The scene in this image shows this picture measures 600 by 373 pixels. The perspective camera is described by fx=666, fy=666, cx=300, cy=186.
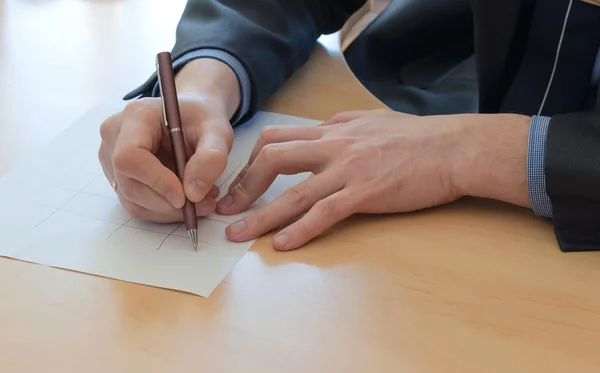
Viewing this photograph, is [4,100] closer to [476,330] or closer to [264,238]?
[264,238]

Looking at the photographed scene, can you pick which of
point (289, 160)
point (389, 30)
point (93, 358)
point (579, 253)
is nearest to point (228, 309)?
point (93, 358)

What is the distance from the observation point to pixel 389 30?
1247 millimetres

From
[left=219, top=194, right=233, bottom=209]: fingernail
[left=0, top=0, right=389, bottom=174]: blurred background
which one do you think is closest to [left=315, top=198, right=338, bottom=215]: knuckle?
[left=219, top=194, right=233, bottom=209]: fingernail

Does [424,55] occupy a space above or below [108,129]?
below

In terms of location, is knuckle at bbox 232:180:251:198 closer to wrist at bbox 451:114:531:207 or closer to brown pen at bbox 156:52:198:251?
brown pen at bbox 156:52:198:251

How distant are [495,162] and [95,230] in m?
0.46

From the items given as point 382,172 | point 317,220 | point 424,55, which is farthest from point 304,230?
point 424,55

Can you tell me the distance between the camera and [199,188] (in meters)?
0.72

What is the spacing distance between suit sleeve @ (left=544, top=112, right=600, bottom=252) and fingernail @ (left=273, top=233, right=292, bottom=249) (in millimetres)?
294

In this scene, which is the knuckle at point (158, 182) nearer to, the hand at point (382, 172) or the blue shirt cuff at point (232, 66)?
the hand at point (382, 172)

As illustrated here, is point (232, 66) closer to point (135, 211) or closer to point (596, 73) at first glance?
point (135, 211)

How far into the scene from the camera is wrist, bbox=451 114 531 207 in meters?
0.76

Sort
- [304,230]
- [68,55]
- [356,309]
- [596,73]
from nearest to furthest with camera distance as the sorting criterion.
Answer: [356,309], [304,230], [596,73], [68,55]

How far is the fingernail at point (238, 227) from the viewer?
74cm
